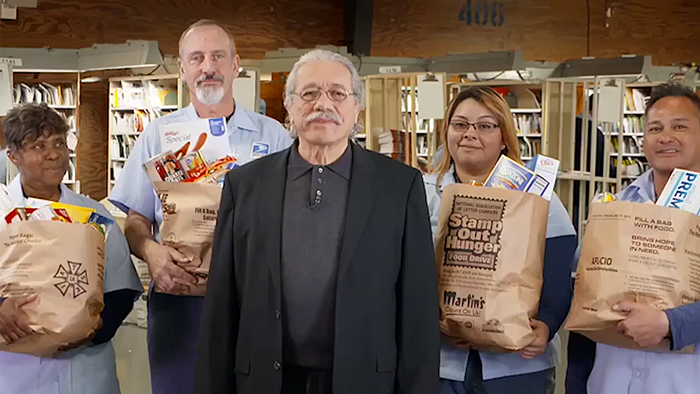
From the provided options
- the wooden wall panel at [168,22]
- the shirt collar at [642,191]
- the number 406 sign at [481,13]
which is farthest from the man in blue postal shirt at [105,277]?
the number 406 sign at [481,13]

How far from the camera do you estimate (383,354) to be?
1.94 meters

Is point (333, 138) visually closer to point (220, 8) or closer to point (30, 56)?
point (30, 56)

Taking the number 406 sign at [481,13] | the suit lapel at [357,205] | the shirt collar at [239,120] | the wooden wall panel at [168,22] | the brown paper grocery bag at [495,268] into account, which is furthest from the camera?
the number 406 sign at [481,13]

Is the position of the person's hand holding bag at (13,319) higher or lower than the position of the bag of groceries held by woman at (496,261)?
lower

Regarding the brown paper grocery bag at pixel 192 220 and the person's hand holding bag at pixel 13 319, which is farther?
the brown paper grocery bag at pixel 192 220

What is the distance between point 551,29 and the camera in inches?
516

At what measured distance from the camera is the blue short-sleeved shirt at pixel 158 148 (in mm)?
2662

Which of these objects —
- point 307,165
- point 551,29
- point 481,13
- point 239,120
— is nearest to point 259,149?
point 239,120

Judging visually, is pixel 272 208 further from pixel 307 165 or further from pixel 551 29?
pixel 551 29

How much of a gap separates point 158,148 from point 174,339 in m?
0.69

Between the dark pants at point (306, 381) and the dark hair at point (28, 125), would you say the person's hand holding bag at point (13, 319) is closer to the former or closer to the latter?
the dark hair at point (28, 125)

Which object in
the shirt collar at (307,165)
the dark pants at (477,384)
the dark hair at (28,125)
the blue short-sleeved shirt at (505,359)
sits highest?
the dark hair at (28,125)

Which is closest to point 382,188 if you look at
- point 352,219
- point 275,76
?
point 352,219

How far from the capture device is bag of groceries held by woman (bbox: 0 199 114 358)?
211 cm
